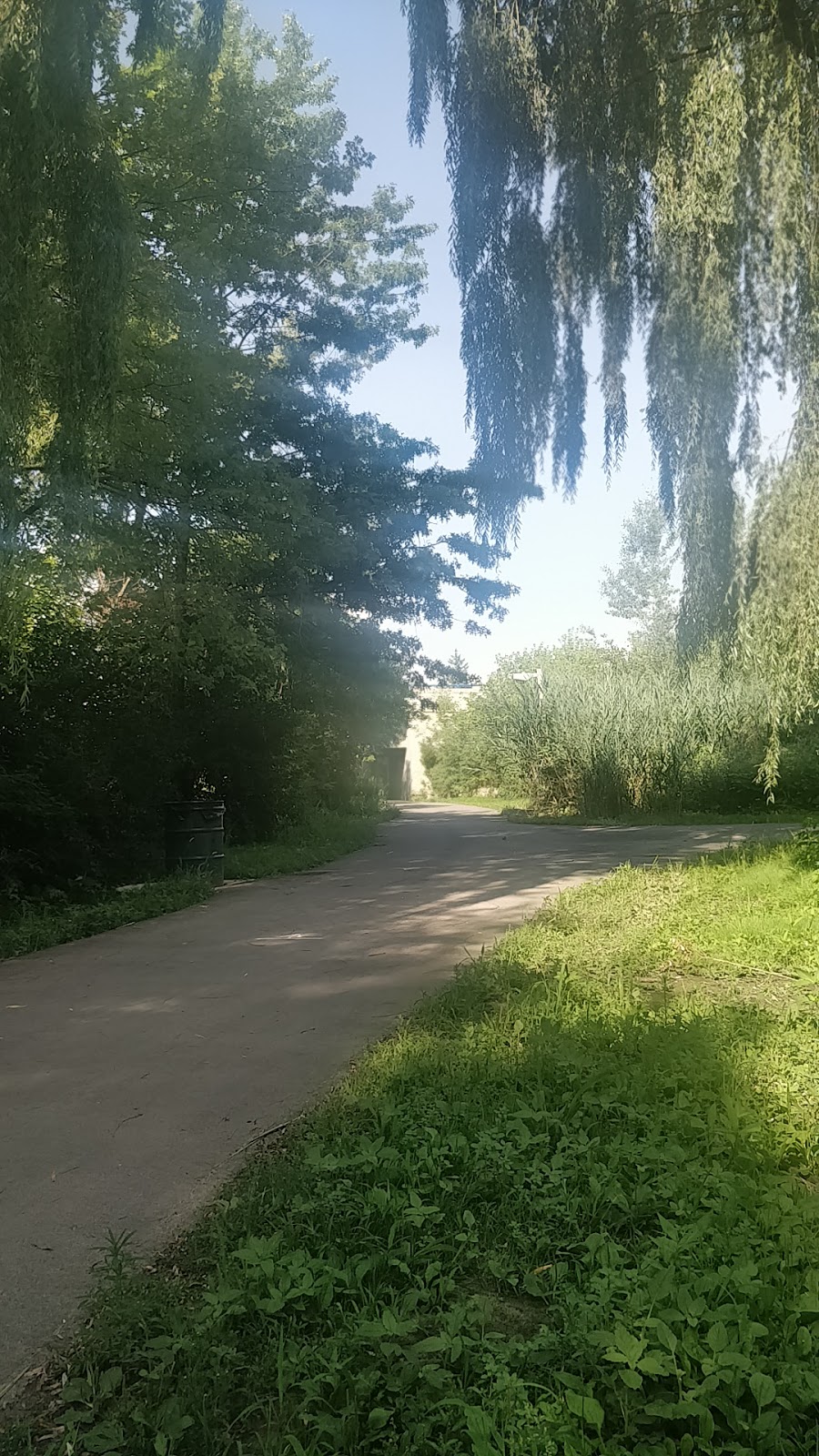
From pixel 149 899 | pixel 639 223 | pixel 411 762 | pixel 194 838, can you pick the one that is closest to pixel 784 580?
pixel 639 223

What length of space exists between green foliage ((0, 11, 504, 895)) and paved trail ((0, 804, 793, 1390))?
7.16 ft

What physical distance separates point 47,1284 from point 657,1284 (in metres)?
1.43

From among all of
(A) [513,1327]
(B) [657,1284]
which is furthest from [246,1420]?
(B) [657,1284]

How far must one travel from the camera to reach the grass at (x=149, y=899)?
264 inches

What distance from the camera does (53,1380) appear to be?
6.27ft

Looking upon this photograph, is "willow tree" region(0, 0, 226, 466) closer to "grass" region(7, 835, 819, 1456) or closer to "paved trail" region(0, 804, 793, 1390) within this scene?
"paved trail" region(0, 804, 793, 1390)

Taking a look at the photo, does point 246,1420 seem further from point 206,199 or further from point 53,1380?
point 206,199

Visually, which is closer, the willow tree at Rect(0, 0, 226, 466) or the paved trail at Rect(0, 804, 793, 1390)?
the paved trail at Rect(0, 804, 793, 1390)

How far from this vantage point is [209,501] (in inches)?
401

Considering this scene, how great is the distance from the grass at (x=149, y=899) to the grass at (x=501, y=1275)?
12.5 feet

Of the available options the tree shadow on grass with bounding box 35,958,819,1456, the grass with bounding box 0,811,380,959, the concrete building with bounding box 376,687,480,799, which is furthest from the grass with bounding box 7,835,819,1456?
the concrete building with bounding box 376,687,480,799

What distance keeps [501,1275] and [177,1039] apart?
7.83 feet

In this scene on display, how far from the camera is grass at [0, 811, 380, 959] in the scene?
22.0ft

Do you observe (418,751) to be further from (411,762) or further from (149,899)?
(149,899)
